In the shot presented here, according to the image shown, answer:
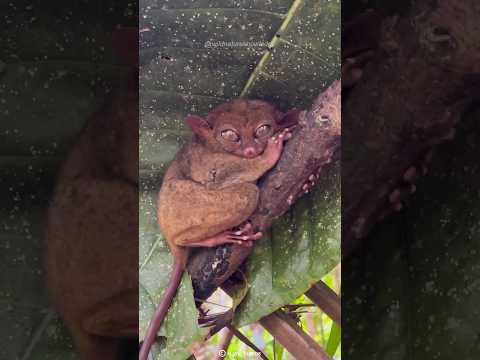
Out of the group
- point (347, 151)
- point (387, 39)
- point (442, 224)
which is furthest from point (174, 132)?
point (442, 224)

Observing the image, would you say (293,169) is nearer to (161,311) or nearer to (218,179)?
(218,179)

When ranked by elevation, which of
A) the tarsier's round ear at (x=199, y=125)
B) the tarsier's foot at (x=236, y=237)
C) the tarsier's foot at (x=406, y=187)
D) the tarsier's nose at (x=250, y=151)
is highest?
the tarsier's round ear at (x=199, y=125)

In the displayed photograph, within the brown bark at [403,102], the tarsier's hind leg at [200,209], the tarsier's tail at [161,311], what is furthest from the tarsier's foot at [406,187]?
the tarsier's tail at [161,311]

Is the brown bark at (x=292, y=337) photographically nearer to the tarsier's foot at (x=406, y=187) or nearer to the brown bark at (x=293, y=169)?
the brown bark at (x=293, y=169)

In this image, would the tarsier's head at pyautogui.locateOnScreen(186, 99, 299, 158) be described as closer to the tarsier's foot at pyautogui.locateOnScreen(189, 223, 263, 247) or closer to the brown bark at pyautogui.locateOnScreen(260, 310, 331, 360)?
the tarsier's foot at pyautogui.locateOnScreen(189, 223, 263, 247)

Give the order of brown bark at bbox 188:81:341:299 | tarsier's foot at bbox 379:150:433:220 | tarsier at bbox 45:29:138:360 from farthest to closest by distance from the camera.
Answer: tarsier's foot at bbox 379:150:433:220, tarsier at bbox 45:29:138:360, brown bark at bbox 188:81:341:299

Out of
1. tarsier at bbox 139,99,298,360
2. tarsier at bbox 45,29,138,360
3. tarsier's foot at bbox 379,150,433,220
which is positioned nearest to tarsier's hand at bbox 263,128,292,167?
tarsier at bbox 139,99,298,360
